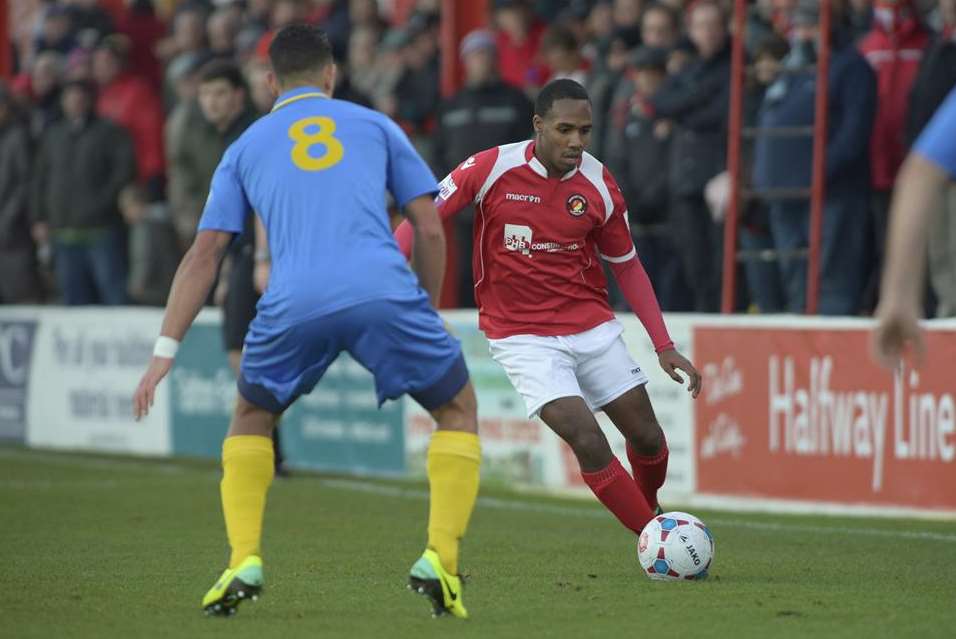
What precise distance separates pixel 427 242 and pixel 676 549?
2.14m

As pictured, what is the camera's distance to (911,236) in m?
4.95

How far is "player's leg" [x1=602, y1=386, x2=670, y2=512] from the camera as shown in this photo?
8.76 m

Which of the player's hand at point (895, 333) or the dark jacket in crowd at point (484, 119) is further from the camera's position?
the dark jacket in crowd at point (484, 119)

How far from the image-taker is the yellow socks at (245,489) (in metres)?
6.76

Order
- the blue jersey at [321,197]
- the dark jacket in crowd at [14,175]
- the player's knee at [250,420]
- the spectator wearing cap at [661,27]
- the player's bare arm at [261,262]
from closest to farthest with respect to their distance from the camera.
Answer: the blue jersey at [321,197], the player's knee at [250,420], the player's bare arm at [261,262], the spectator wearing cap at [661,27], the dark jacket in crowd at [14,175]

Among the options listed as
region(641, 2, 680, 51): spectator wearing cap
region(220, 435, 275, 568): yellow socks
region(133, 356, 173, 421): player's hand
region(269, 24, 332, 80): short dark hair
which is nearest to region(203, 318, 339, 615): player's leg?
region(220, 435, 275, 568): yellow socks

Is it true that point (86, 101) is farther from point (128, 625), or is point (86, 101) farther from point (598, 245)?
point (128, 625)

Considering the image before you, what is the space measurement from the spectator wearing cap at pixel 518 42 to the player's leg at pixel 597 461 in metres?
7.26

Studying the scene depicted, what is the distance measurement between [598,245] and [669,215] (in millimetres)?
5062

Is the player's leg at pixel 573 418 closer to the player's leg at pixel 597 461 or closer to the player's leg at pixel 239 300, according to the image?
the player's leg at pixel 597 461

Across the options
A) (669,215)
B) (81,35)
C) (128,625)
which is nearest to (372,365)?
(128,625)

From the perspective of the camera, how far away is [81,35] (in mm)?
19375

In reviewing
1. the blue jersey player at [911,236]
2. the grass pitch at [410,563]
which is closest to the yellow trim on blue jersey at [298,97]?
the grass pitch at [410,563]

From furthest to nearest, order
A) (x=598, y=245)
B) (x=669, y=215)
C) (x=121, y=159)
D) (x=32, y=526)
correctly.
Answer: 1. (x=121, y=159)
2. (x=669, y=215)
3. (x=32, y=526)
4. (x=598, y=245)
